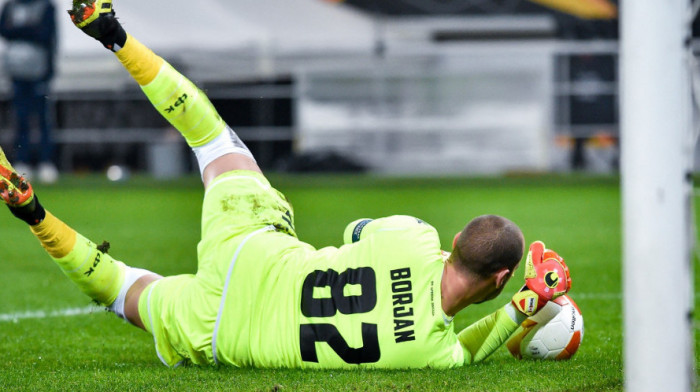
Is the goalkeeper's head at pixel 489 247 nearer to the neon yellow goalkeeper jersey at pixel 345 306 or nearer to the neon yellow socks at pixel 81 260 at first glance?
the neon yellow goalkeeper jersey at pixel 345 306

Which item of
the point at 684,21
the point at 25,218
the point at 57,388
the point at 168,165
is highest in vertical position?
the point at 684,21

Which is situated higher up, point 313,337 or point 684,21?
point 684,21

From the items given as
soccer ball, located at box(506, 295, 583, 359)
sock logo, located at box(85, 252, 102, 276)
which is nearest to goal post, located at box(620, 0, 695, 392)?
soccer ball, located at box(506, 295, 583, 359)

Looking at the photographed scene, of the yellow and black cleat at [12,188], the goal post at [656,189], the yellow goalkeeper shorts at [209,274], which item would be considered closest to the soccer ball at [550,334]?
the yellow goalkeeper shorts at [209,274]

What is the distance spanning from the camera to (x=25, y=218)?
4.36 meters

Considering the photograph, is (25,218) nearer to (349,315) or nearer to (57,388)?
(57,388)

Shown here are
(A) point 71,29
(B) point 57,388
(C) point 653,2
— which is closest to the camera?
(C) point 653,2

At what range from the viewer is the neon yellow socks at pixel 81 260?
433 centimetres

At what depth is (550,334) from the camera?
4.23m

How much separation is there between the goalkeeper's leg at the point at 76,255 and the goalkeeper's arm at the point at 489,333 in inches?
56.5

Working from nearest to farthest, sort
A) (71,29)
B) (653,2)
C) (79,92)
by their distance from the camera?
(653,2)
(71,29)
(79,92)

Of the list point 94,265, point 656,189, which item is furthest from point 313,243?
point 656,189

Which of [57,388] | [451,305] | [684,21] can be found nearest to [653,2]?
[684,21]

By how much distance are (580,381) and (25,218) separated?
2.46m
